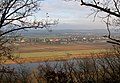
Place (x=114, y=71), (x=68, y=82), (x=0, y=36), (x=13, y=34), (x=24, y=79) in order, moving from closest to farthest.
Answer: (x=0, y=36)
(x=13, y=34)
(x=68, y=82)
(x=114, y=71)
(x=24, y=79)

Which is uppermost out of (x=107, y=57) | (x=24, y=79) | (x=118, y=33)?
(x=118, y=33)

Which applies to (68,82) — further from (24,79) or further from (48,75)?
(24,79)

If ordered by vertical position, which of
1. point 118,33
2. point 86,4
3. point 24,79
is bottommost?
point 24,79

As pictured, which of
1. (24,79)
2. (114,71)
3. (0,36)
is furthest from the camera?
(24,79)

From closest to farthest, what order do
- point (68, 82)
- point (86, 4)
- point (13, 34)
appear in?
point (86, 4) → point (13, 34) → point (68, 82)

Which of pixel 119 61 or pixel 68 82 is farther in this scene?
pixel 119 61

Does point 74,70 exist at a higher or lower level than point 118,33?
lower

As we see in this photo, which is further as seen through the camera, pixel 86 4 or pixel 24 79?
pixel 24 79

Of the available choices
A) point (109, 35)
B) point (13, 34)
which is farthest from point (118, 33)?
point (13, 34)

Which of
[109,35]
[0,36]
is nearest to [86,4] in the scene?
[109,35]
